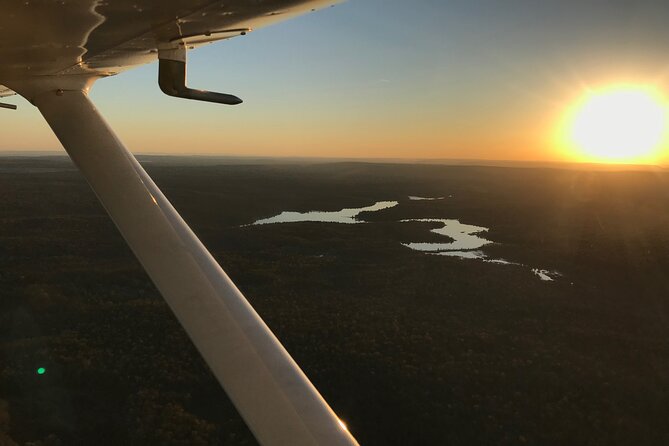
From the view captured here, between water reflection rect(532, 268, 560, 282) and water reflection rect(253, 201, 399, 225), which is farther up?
water reflection rect(532, 268, 560, 282)

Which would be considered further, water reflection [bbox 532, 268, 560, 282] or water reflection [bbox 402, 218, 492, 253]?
water reflection [bbox 402, 218, 492, 253]

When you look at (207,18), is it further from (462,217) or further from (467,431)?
(462,217)

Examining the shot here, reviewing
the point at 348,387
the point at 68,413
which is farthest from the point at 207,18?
the point at 348,387

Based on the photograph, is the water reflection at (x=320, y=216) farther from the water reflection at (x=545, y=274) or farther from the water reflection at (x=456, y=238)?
the water reflection at (x=545, y=274)

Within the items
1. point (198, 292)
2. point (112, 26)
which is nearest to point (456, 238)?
point (198, 292)

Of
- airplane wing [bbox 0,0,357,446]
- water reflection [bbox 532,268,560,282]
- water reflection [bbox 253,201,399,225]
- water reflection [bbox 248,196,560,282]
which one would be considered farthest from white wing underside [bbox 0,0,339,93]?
water reflection [bbox 253,201,399,225]

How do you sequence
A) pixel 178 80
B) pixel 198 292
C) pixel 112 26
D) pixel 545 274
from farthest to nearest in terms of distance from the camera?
pixel 545 274 → pixel 178 80 → pixel 198 292 → pixel 112 26

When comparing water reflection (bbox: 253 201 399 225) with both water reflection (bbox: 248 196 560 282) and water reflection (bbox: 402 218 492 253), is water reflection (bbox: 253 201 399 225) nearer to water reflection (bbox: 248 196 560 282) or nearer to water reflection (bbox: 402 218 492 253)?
water reflection (bbox: 248 196 560 282)

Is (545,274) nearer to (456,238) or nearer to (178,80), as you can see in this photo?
A: (456,238)

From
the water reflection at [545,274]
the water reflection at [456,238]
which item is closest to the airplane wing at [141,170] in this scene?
the water reflection at [545,274]
